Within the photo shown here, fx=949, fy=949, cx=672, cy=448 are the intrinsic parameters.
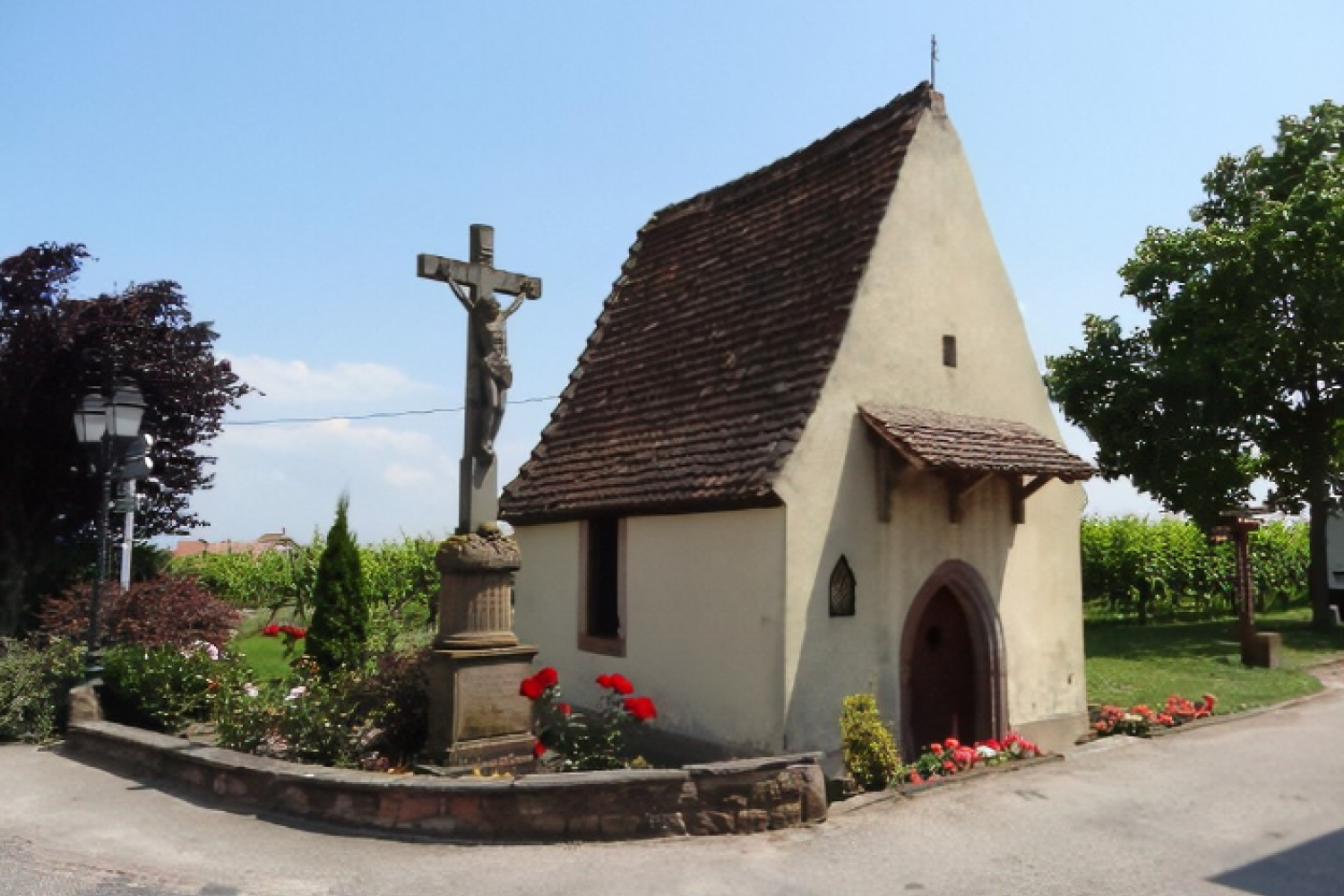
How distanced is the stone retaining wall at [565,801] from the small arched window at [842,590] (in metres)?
2.04

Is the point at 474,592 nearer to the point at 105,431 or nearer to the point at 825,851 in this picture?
the point at 825,851

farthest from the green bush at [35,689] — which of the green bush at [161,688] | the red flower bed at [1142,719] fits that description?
the red flower bed at [1142,719]

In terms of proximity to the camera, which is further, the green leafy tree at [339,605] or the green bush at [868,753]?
the green leafy tree at [339,605]

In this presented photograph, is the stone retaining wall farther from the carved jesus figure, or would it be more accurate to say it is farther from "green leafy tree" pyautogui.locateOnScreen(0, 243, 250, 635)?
"green leafy tree" pyautogui.locateOnScreen(0, 243, 250, 635)

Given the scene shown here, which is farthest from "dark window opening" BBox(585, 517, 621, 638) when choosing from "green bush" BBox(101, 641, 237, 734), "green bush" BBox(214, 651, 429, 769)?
"green bush" BBox(101, 641, 237, 734)

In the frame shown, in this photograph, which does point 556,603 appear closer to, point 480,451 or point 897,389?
point 480,451

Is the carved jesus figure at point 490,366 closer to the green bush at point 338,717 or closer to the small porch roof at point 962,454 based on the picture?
the green bush at point 338,717

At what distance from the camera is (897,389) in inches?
414

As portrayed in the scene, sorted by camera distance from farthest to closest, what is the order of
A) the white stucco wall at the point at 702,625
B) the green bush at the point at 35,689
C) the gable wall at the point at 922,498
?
the green bush at the point at 35,689
the gable wall at the point at 922,498
the white stucco wall at the point at 702,625

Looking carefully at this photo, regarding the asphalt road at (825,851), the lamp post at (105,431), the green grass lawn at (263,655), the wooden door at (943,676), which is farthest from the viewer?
the green grass lawn at (263,655)

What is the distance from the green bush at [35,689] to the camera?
450 inches

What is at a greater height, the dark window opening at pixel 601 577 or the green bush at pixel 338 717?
the dark window opening at pixel 601 577

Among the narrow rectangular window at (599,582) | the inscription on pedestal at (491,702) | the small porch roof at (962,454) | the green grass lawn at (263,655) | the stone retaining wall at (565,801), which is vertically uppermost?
the small porch roof at (962,454)

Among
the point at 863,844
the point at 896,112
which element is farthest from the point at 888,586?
the point at 896,112
